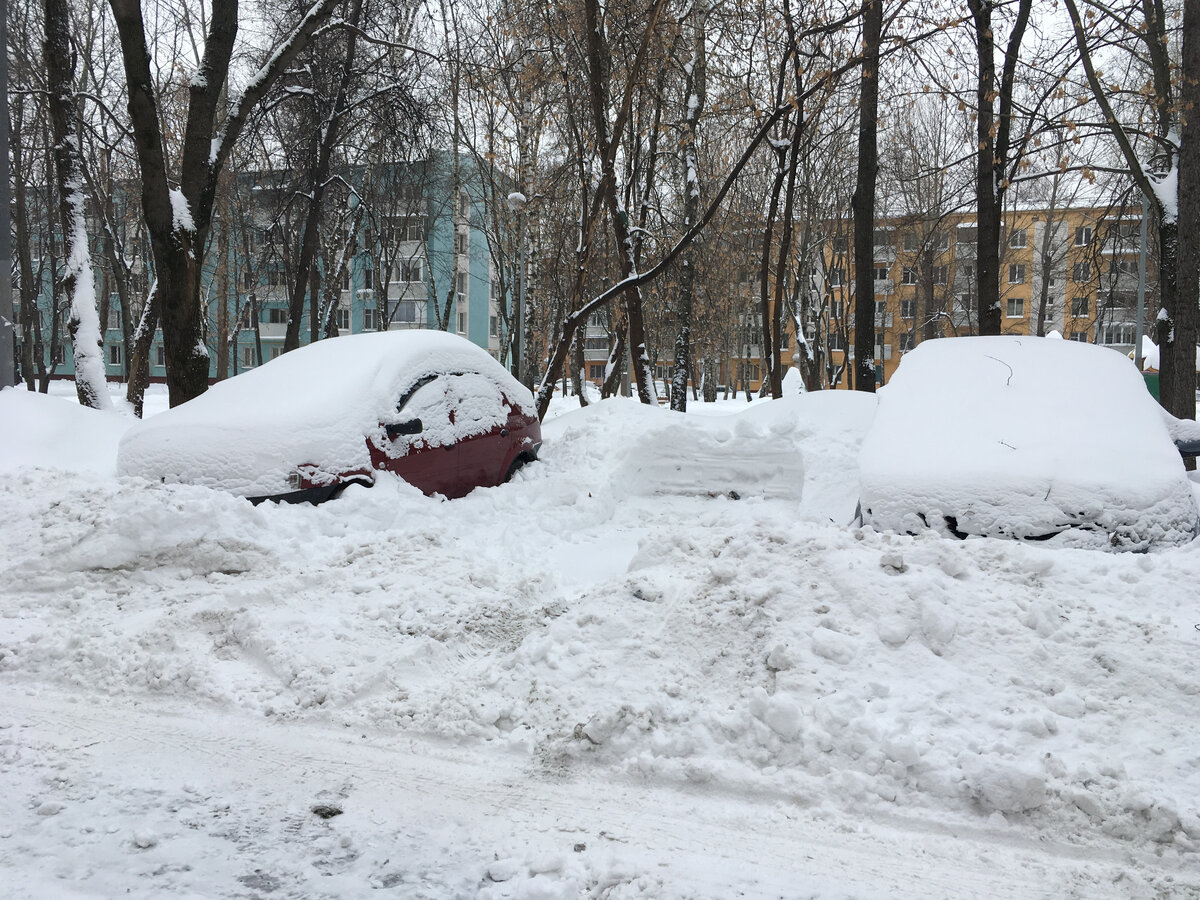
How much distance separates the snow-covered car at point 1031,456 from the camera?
4.71 metres

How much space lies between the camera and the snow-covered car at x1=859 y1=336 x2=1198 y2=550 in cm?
471

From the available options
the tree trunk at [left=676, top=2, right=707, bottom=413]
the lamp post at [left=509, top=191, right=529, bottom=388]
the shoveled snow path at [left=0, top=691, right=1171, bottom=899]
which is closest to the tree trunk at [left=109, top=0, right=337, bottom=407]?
the tree trunk at [left=676, top=2, right=707, bottom=413]

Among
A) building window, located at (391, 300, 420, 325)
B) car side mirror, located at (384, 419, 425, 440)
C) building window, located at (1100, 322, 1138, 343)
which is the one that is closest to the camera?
car side mirror, located at (384, 419, 425, 440)

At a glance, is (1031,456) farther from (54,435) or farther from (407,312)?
(407,312)

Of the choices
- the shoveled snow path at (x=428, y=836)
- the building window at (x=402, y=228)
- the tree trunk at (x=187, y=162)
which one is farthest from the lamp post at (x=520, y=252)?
the shoveled snow path at (x=428, y=836)

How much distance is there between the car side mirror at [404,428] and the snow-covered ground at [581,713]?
111cm

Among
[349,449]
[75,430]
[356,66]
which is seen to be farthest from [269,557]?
[356,66]

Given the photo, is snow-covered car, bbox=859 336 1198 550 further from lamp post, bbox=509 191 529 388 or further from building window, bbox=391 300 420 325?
building window, bbox=391 300 420 325

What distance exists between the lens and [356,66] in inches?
650

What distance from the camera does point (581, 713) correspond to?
3506 millimetres

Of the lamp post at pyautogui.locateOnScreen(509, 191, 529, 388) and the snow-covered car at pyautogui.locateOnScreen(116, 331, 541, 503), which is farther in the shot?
the lamp post at pyautogui.locateOnScreen(509, 191, 529, 388)

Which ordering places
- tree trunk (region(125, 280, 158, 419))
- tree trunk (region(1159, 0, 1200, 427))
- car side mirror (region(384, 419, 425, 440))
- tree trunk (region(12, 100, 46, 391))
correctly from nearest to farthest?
car side mirror (region(384, 419, 425, 440)) < tree trunk (region(1159, 0, 1200, 427)) < tree trunk (region(125, 280, 158, 419)) < tree trunk (region(12, 100, 46, 391))

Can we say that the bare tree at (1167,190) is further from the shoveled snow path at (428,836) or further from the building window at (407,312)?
the building window at (407,312)

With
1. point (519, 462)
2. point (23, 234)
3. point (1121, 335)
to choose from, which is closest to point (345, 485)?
point (519, 462)
